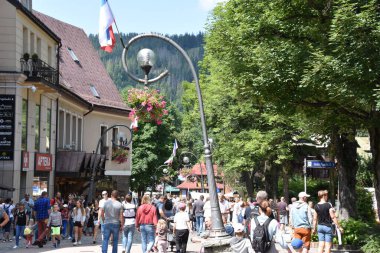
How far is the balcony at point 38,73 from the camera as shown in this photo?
98.8ft

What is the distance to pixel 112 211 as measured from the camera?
16078mm

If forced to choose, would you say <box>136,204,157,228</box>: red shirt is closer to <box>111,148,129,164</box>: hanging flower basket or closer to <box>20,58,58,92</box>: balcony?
<box>20,58,58,92</box>: balcony

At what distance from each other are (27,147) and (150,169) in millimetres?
36682

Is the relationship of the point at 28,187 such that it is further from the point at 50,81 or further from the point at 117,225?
the point at 117,225

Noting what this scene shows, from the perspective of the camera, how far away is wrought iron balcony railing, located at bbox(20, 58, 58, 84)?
30.1m

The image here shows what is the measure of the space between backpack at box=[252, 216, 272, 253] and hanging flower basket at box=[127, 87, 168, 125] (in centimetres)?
859

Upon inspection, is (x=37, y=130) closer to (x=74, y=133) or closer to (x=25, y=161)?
(x=25, y=161)

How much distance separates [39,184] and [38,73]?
574 cm

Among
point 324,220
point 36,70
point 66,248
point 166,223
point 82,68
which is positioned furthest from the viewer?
point 82,68

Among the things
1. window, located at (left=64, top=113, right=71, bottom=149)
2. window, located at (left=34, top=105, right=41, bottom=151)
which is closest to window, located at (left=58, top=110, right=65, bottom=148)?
window, located at (left=64, top=113, right=71, bottom=149)

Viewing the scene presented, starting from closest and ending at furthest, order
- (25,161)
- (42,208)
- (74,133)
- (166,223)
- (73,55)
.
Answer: (166,223)
(42,208)
(25,161)
(74,133)
(73,55)

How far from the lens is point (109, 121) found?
161 ft

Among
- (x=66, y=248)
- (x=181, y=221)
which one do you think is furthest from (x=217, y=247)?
(x=66, y=248)

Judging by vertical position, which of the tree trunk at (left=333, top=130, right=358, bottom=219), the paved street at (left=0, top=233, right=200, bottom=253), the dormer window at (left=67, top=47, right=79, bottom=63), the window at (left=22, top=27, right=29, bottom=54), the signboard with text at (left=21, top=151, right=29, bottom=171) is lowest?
the paved street at (left=0, top=233, right=200, bottom=253)
